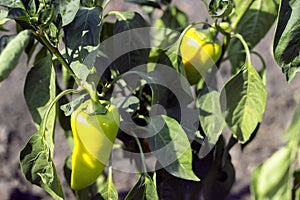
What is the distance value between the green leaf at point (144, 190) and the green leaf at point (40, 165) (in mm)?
109

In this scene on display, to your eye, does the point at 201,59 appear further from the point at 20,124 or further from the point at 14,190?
the point at 20,124

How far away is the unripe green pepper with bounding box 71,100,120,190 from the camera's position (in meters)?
0.76

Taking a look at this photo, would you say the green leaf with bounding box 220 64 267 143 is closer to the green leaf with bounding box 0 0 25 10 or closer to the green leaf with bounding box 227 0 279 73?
the green leaf with bounding box 227 0 279 73

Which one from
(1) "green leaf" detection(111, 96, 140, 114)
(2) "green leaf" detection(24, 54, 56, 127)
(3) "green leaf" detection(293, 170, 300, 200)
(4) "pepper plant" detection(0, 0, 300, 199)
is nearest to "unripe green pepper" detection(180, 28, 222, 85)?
(4) "pepper plant" detection(0, 0, 300, 199)

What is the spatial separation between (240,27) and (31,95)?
379 mm

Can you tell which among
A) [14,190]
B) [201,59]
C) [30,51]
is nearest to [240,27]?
[201,59]

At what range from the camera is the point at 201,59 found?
89 cm

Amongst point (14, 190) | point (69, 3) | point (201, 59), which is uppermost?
point (69, 3)

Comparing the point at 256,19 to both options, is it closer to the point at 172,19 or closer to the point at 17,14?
the point at 172,19

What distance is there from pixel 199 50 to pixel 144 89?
13 cm

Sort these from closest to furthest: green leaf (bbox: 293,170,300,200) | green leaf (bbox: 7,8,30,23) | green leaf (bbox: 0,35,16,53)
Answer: green leaf (bbox: 7,8,30,23) < green leaf (bbox: 0,35,16,53) < green leaf (bbox: 293,170,300,200)

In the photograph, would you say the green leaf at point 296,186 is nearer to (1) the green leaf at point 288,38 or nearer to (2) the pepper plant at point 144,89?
(2) the pepper plant at point 144,89

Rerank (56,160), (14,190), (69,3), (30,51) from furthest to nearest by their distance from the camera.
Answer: (56,160) < (14,190) < (30,51) < (69,3)

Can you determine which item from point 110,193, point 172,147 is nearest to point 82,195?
point 110,193
